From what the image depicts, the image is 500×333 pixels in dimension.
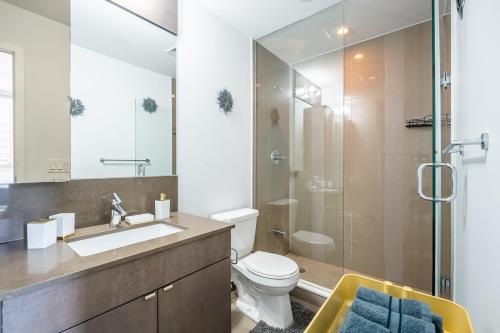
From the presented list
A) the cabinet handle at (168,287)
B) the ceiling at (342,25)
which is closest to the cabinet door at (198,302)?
the cabinet handle at (168,287)

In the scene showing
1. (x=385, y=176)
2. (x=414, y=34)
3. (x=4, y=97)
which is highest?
(x=414, y=34)

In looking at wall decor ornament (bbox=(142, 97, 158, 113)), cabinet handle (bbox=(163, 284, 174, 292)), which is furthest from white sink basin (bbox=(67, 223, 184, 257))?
wall decor ornament (bbox=(142, 97, 158, 113))

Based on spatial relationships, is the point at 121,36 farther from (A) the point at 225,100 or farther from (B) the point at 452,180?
(B) the point at 452,180

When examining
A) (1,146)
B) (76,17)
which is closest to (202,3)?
(76,17)

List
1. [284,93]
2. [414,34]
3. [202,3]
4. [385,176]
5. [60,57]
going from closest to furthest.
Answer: [60,57] → [202,3] → [414,34] → [385,176] → [284,93]

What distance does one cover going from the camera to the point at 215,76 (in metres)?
1.97

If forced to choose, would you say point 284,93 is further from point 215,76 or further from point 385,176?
point 385,176

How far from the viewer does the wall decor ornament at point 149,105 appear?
5.12 feet

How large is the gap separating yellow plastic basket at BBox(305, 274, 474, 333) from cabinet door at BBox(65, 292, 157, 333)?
691 mm

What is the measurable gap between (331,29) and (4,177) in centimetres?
252

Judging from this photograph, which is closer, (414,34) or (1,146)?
(1,146)

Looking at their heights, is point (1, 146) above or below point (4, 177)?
above

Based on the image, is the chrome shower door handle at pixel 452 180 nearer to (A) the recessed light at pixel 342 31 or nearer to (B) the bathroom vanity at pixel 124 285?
(B) the bathroom vanity at pixel 124 285

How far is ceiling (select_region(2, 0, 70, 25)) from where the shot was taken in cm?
105
